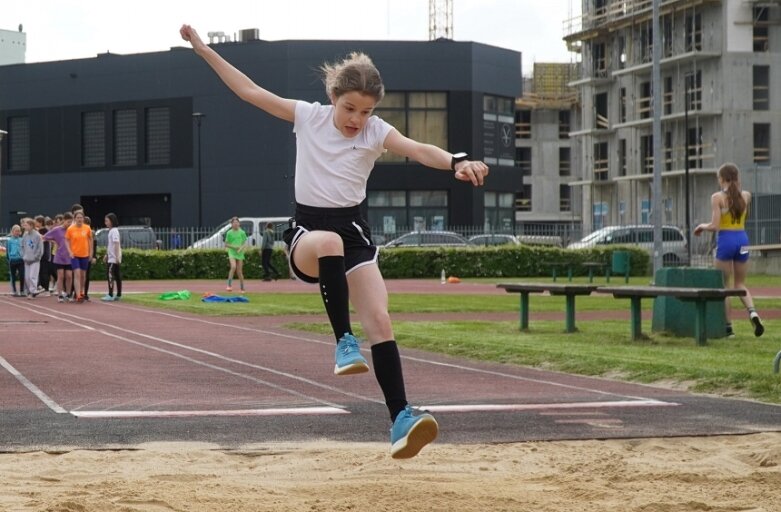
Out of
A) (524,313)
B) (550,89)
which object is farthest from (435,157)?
(550,89)

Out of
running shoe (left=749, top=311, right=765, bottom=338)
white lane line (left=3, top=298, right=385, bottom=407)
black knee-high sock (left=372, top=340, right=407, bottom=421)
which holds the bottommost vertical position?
white lane line (left=3, top=298, right=385, bottom=407)

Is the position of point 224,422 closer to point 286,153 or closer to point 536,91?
point 286,153

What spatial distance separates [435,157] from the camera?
6719 mm

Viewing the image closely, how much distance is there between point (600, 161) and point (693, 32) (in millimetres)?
13216

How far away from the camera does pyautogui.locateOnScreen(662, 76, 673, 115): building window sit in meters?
76.0

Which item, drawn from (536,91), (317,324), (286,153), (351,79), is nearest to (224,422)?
(351,79)

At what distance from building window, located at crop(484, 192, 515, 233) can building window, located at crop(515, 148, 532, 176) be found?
2528 centimetres

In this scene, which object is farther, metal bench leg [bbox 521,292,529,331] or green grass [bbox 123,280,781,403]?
metal bench leg [bbox 521,292,529,331]

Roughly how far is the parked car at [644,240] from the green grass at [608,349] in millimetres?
26138

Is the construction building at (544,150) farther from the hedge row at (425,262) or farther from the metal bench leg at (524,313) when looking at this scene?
the metal bench leg at (524,313)

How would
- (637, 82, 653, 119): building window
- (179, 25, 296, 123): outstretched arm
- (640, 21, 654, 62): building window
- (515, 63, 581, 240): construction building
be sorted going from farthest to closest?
(515, 63, 581, 240): construction building < (637, 82, 653, 119): building window < (640, 21, 654, 62): building window < (179, 25, 296, 123): outstretched arm

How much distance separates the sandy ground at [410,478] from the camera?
6.56 m

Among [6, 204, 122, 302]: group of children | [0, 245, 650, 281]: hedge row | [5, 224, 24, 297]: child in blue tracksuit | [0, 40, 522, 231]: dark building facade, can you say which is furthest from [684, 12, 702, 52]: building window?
[5, 224, 24, 297]: child in blue tracksuit

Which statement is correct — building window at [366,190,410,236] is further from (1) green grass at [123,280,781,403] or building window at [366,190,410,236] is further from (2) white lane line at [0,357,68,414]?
(2) white lane line at [0,357,68,414]
